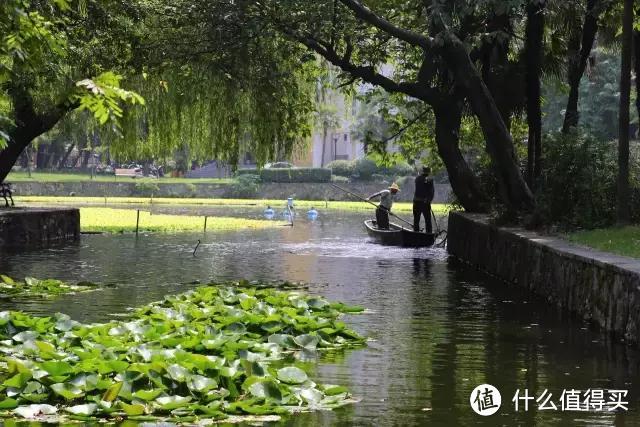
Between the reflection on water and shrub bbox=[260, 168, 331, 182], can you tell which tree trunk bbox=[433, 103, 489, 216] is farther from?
shrub bbox=[260, 168, 331, 182]

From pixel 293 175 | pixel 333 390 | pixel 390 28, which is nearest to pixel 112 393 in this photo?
pixel 333 390

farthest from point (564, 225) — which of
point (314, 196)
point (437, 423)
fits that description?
point (314, 196)

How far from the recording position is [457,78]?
83.2 feet

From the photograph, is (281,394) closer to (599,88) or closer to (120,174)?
(599,88)

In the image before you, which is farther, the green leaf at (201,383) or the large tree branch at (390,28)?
the large tree branch at (390,28)

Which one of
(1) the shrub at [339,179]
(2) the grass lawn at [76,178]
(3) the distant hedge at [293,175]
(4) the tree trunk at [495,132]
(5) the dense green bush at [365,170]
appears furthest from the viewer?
(5) the dense green bush at [365,170]

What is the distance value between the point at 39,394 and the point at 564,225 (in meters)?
13.7

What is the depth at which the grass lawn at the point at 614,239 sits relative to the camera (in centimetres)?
1686

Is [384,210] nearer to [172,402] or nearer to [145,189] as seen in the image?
[172,402]

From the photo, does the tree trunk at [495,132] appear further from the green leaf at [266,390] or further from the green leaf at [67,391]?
the green leaf at [67,391]

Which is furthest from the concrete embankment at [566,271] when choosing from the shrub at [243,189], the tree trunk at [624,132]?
the shrub at [243,189]

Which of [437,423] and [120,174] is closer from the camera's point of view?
[437,423]

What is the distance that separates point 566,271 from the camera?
58.0 feet

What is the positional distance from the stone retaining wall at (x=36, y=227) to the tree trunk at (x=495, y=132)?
12.1 meters
